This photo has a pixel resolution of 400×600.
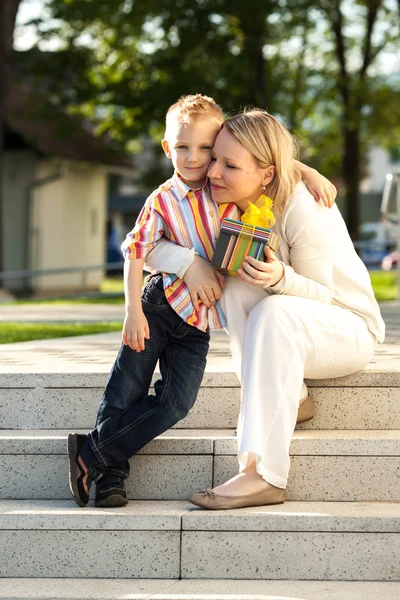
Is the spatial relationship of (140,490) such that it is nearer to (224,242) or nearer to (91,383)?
(91,383)

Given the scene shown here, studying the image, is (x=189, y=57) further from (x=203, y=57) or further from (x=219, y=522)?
(x=219, y=522)

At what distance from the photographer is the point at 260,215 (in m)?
3.78

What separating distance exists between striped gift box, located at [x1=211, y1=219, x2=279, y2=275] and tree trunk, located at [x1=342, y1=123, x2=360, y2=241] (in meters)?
19.9

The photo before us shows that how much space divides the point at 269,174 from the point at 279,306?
0.49 metres

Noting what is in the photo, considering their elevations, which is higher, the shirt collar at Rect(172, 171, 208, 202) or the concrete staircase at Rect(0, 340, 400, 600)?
the shirt collar at Rect(172, 171, 208, 202)

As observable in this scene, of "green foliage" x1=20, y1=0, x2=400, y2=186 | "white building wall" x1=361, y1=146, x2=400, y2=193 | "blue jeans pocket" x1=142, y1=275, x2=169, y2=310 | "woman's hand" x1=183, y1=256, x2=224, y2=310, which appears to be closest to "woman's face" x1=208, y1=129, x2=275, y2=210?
"woman's hand" x1=183, y1=256, x2=224, y2=310

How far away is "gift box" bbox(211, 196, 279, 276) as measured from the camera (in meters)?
3.69

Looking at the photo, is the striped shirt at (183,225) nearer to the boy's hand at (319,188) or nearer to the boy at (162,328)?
the boy at (162,328)

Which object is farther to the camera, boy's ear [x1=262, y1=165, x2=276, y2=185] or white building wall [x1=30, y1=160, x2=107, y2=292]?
white building wall [x1=30, y1=160, x2=107, y2=292]

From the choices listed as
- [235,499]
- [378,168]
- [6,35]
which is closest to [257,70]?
[6,35]

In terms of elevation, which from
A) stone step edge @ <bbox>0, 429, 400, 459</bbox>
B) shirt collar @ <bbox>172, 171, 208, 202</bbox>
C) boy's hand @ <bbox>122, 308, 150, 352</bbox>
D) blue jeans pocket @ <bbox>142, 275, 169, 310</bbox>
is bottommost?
stone step edge @ <bbox>0, 429, 400, 459</bbox>

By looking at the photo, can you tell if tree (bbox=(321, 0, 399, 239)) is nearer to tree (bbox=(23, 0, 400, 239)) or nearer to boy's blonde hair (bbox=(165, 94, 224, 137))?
tree (bbox=(23, 0, 400, 239))

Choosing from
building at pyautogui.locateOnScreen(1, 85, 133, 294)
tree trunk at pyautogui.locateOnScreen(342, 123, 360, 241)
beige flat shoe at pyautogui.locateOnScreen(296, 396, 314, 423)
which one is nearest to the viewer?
beige flat shoe at pyautogui.locateOnScreen(296, 396, 314, 423)

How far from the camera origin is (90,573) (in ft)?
12.0
